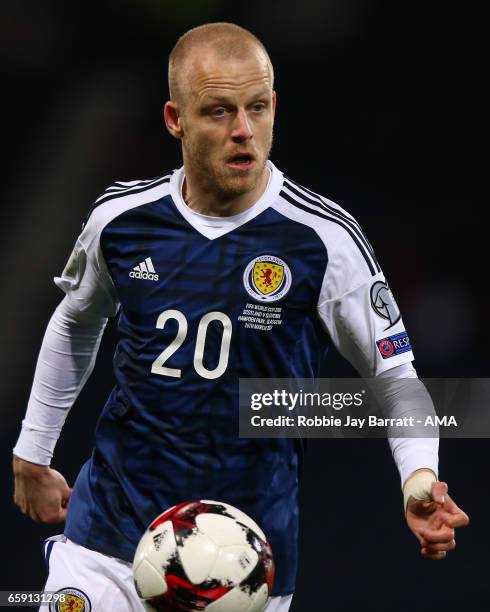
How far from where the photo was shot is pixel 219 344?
371 centimetres

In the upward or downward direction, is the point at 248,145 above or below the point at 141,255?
above

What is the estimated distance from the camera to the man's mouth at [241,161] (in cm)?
366

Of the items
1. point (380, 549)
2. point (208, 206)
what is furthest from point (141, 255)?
point (380, 549)

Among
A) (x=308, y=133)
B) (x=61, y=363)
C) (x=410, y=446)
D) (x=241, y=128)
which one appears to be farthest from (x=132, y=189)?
→ (x=308, y=133)

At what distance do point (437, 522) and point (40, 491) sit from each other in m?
1.41

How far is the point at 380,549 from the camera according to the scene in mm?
6039

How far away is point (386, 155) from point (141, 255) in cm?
304

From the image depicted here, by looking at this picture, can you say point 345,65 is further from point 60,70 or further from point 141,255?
point 141,255

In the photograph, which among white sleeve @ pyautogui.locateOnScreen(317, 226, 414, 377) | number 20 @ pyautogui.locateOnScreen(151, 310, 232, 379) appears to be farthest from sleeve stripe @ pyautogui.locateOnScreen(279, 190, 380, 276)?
number 20 @ pyautogui.locateOnScreen(151, 310, 232, 379)

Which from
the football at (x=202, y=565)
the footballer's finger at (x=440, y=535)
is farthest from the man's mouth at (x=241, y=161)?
the footballer's finger at (x=440, y=535)

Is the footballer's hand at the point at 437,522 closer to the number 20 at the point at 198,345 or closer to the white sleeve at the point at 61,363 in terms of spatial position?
the number 20 at the point at 198,345

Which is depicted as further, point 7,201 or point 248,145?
point 7,201

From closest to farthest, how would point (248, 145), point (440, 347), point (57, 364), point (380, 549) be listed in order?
point (248, 145), point (57, 364), point (380, 549), point (440, 347)

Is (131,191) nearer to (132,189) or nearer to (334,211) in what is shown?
(132,189)
